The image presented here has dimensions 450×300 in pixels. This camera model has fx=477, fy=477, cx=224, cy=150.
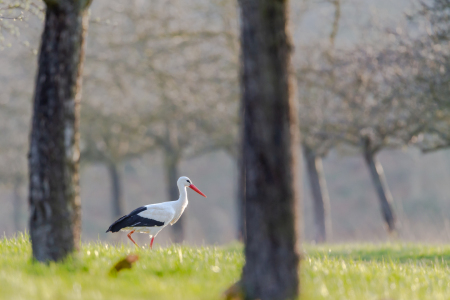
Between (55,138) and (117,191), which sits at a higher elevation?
(55,138)

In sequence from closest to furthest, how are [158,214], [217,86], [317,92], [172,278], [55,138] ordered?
[172,278]
[55,138]
[158,214]
[317,92]
[217,86]

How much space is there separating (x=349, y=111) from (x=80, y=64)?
12.6 m

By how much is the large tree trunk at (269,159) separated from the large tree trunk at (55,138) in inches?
82.2

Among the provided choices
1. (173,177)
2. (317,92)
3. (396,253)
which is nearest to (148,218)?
(396,253)

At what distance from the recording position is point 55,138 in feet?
17.2

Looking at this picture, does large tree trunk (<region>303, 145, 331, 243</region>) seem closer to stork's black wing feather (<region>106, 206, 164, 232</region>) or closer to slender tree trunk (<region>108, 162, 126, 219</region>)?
slender tree trunk (<region>108, 162, 126, 219</region>)

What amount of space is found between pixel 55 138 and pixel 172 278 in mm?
1984

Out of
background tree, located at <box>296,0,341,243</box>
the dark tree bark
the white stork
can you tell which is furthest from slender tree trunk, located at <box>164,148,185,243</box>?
the white stork

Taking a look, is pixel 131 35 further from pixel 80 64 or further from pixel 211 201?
pixel 211 201

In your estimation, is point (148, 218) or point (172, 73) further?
point (172, 73)

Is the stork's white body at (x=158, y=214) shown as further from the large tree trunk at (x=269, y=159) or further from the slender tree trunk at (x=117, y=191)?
the slender tree trunk at (x=117, y=191)

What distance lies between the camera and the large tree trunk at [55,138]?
5215 mm

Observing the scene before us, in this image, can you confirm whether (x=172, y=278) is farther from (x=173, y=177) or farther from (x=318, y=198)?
(x=173, y=177)

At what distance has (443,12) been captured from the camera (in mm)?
11469
